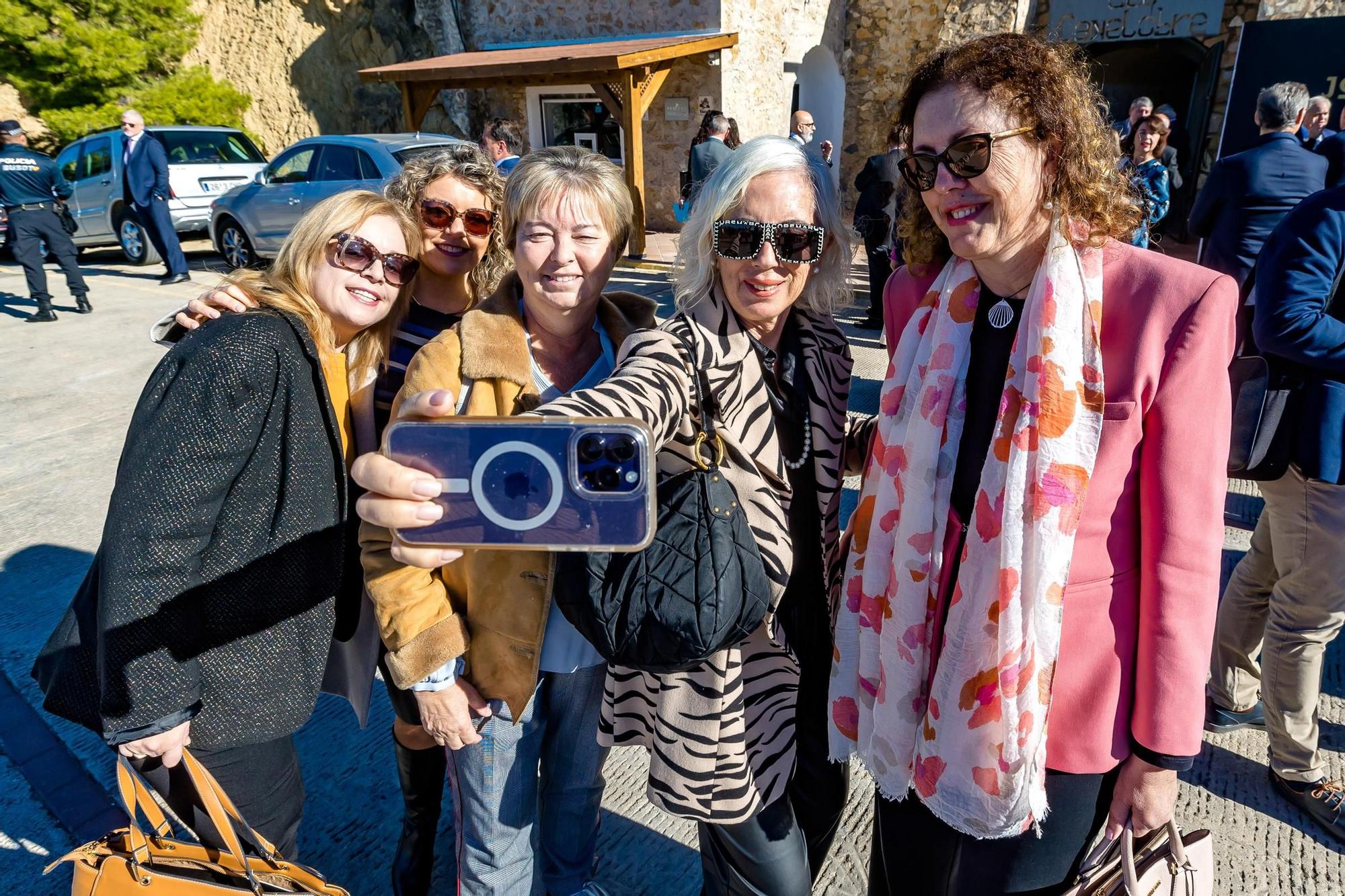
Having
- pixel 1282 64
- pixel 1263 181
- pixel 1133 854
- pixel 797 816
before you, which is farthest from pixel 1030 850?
pixel 1282 64

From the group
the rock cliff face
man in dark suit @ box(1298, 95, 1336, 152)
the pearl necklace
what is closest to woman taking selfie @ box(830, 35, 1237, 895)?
the pearl necklace

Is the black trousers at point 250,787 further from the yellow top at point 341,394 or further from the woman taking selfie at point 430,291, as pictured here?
the yellow top at point 341,394

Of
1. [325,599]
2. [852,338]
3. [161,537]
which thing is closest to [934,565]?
[325,599]

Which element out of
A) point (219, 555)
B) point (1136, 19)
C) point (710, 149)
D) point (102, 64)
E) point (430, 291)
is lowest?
point (219, 555)

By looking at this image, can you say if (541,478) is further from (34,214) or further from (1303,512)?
(34,214)

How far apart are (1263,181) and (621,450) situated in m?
4.31

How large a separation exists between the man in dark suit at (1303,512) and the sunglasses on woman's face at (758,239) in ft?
5.11

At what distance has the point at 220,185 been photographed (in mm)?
11383

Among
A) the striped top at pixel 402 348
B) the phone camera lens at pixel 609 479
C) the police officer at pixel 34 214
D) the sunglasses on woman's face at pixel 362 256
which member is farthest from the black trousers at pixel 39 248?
the phone camera lens at pixel 609 479

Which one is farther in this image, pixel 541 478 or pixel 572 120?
pixel 572 120

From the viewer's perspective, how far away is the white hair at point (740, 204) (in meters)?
1.57

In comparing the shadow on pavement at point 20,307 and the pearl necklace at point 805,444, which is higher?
the pearl necklace at point 805,444

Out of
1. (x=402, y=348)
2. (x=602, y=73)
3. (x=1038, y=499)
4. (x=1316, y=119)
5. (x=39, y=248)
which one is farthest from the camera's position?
(x=602, y=73)

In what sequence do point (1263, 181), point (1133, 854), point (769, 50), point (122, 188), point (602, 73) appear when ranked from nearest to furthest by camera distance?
point (1133, 854), point (1263, 181), point (602, 73), point (122, 188), point (769, 50)
